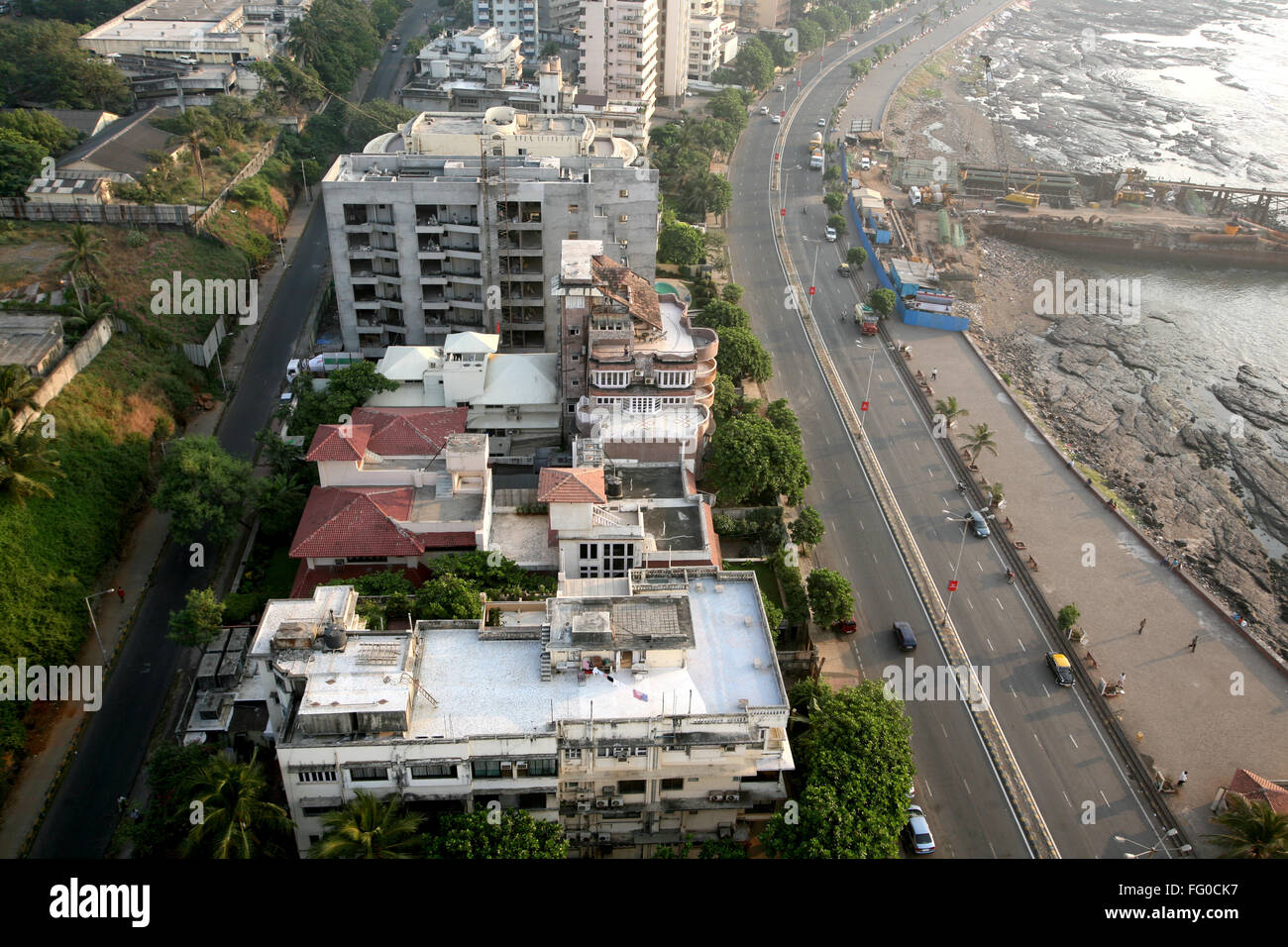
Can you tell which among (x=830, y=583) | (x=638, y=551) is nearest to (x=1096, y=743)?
(x=830, y=583)

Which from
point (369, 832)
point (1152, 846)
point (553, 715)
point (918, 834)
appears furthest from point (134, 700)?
point (1152, 846)

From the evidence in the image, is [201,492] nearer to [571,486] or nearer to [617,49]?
[571,486]

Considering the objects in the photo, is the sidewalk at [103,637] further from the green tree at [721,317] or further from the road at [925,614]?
the road at [925,614]

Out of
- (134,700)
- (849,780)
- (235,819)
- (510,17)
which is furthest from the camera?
(510,17)

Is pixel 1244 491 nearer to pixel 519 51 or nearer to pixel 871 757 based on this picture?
pixel 871 757

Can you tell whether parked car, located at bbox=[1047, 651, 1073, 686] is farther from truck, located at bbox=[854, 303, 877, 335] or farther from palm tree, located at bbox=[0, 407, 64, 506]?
palm tree, located at bbox=[0, 407, 64, 506]

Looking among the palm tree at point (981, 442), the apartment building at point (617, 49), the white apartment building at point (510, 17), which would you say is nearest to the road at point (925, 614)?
the palm tree at point (981, 442)

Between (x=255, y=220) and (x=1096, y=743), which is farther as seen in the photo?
(x=255, y=220)
